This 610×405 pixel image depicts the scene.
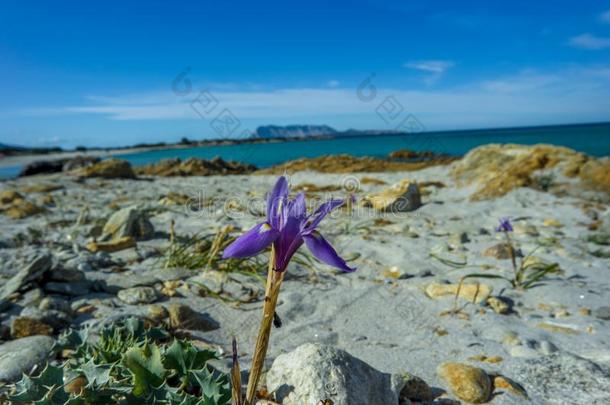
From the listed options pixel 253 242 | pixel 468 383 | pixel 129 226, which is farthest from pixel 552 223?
pixel 253 242

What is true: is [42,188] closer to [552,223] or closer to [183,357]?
[183,357]

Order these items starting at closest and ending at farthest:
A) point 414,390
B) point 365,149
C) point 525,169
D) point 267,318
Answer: point 267,318, point 414,390, point 525,169, point 365,149

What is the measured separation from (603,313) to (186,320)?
2483mm

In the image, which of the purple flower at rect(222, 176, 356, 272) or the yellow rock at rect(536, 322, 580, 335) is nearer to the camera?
the purple flower at rect(222, 176, 356, 272)

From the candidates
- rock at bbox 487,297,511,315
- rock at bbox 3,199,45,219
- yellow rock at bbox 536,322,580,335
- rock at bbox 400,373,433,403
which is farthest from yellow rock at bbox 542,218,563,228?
rock at bbox 3,199,45,219

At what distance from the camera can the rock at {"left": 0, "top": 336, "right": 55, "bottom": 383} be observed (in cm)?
185

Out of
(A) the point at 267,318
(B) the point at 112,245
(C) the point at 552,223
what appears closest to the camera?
(A) the point at 267,318

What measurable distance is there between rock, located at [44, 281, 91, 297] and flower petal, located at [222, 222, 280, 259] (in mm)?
2275

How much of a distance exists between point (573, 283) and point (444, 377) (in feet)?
6.11

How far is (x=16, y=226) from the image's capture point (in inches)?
211

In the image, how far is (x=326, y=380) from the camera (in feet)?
5.05

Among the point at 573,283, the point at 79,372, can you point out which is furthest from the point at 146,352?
the point at 573,283

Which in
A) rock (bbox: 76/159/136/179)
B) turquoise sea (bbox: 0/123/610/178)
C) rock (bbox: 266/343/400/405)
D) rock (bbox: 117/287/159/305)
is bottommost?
turquoise sea (bbox: 0/123/610/178)

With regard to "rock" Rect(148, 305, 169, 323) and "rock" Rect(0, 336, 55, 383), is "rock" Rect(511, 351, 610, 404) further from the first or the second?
"rock" Rect(0, 336, 55, 383)
